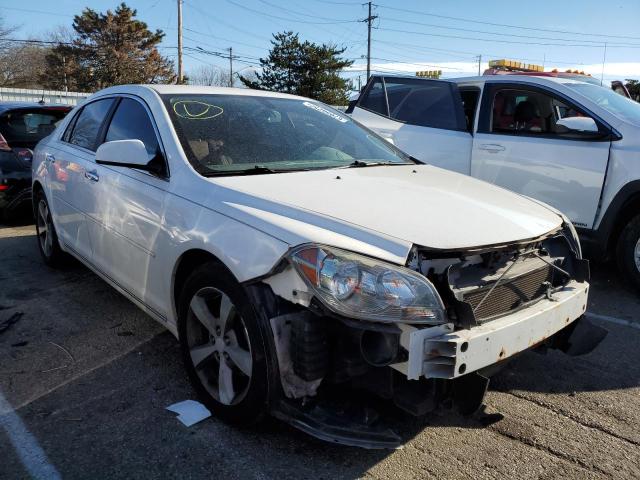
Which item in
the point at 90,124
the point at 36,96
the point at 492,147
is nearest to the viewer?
the point at 90,124

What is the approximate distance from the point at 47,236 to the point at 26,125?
2.99m

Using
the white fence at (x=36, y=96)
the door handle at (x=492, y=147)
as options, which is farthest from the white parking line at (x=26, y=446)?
the white fence at (x=36, y=96)

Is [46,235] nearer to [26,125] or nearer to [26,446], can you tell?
[26,125]

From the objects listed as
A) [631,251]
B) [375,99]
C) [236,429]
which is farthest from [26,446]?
[375,99]

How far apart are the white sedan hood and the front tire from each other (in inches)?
14.2

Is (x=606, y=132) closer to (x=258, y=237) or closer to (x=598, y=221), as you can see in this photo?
(x=598, y=221)

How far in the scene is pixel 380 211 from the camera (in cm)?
257

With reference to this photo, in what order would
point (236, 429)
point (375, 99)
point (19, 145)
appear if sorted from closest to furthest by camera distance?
point (236, 429) < point (375, 99) < point (19, 145)

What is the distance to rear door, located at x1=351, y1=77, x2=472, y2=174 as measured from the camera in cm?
590

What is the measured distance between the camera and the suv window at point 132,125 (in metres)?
3.39

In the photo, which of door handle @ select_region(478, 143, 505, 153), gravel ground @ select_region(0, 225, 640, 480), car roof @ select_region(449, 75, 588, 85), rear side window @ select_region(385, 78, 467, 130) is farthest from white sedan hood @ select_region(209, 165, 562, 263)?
rear side window @ select_region(385, 78, 467, 130)

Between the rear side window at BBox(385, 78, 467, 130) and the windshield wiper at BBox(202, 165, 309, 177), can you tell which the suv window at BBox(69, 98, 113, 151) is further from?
the rear side window at BBox(385, 78, 467, 130)

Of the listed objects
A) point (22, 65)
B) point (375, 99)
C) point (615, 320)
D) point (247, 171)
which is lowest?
point (615, 320)

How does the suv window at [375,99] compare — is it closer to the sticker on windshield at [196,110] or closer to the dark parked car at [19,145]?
the sticker on windshield at [196,110]
